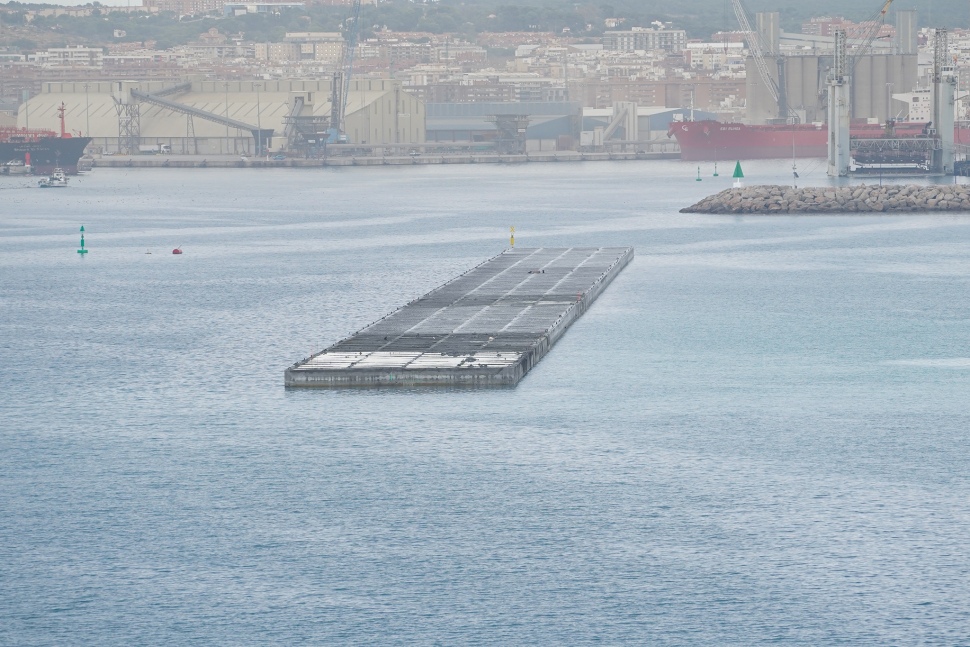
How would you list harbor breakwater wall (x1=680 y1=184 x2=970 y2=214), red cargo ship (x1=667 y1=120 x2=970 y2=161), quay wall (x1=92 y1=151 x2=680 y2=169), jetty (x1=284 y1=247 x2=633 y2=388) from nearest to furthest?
jetty (x1=284 y1=247 x2=633 y2=388)
harbor breakwater wall (x1=680 y1=184 x2=970 y2=214)
red cargo ship (x1=667 y1=120 x2=970 y2=161)
quay wall (x1=92 y1=151 x2=680 y2=169)

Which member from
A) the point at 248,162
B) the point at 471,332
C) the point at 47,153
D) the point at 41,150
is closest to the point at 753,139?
the point at 248,162

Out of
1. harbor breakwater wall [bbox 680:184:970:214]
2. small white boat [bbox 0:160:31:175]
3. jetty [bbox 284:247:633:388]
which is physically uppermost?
small white boat [bbox 0:160:31:175]

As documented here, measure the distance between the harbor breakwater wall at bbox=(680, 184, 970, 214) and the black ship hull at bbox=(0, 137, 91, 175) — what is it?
88.7 m

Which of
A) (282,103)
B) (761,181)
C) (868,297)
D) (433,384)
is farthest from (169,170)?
(433,384)

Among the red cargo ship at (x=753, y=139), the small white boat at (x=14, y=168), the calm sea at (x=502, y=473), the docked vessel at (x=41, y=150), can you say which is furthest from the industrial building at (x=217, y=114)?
the calm sea at (x=502, y=473)

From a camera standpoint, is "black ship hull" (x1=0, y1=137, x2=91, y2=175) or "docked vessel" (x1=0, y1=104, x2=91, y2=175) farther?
"black ship hull" (x1=0, y1=137, x2=91, y2=175)

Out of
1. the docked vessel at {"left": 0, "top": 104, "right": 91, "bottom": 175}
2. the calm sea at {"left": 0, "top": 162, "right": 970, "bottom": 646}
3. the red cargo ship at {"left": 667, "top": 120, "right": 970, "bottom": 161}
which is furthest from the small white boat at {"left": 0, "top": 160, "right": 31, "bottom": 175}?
the calm sea at {"left": 0, "top": 162, "right": 970, "bottom": 646}

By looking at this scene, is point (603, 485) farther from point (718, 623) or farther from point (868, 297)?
point (868, 297)

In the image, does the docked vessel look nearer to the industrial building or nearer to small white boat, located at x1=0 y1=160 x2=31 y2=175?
small white boat, located at x1=0 y1=160 x2=31 y2=175

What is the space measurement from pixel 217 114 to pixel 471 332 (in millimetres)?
153320

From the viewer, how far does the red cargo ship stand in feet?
587

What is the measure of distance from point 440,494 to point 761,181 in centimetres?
10552

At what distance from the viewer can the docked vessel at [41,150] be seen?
162875mm

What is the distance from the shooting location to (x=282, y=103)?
196 m
